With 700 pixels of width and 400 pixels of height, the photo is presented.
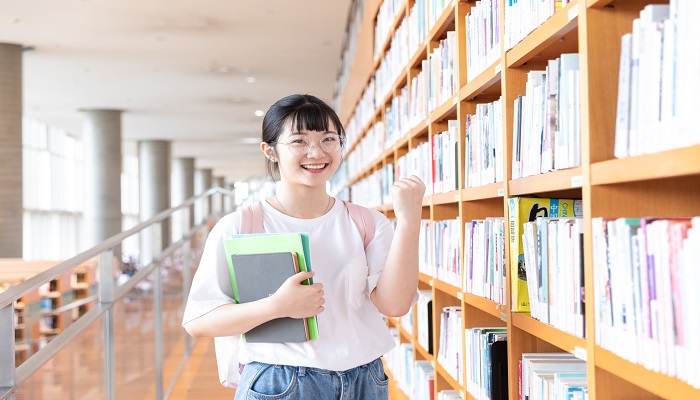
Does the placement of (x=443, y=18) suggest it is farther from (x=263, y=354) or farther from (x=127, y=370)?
(x=127, y=370)

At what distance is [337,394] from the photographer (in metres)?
1.67

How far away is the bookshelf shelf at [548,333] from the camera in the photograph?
1684mm

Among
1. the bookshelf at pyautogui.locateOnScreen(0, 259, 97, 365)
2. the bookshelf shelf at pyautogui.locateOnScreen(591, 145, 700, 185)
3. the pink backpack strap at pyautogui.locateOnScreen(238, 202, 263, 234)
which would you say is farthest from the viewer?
the bookshelf at pyautogui.locateOnScreen(0, 259, 97, 365)

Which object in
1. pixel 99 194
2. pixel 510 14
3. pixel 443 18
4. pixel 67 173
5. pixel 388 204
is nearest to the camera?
pixel 510 14

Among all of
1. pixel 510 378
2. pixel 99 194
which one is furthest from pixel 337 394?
pixel 99 194

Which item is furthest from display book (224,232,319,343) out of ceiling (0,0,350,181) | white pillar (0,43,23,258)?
white pillar (0,43,23,258)

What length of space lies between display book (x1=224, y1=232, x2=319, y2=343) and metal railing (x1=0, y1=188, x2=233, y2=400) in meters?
0.64

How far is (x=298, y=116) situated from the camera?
5.81 ft

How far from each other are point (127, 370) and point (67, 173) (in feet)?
59.5

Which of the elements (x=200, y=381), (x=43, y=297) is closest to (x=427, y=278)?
(x=200, y=381)

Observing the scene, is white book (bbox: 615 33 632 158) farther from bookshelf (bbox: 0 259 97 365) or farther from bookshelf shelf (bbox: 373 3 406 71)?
bookshelf (bbox: 0 259 97 365)

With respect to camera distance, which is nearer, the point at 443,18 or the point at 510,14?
the point at 510,14

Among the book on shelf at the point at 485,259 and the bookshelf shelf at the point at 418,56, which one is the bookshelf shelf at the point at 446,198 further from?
the bookshelf shelf at the point at 418,56

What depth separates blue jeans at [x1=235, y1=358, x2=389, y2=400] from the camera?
1646mm
